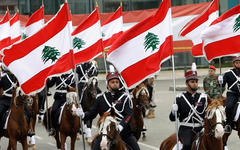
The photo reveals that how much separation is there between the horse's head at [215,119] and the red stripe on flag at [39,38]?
3.78m

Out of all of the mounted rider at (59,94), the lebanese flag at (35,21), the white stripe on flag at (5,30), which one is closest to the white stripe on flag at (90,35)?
the mounted rider at (59,94)

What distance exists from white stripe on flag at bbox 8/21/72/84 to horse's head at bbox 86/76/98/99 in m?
5.13

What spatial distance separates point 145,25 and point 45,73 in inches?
93.9

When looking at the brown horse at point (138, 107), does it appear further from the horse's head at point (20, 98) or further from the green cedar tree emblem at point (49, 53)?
the green cedar tree emblem at point (49, 53)

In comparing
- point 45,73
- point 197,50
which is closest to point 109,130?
point 45,73

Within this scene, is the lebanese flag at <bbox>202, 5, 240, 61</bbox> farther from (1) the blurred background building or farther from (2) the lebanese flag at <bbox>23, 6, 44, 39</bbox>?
(1) the blurred background building

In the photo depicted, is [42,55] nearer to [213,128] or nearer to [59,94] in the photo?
[59,94]

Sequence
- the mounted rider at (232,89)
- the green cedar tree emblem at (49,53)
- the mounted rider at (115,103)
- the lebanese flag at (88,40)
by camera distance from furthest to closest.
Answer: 1. the lebanese flag at (88,40)
2. the mounted rider at (232,89)
3. the green cedar tree emblem at (49,53)
4. the mounted rider at (115,103)

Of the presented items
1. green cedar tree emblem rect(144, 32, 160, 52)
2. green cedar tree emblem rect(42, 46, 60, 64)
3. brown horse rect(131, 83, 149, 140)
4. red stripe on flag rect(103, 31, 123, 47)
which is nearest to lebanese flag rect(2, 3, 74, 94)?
green cedar tree emblem rect(42, 46, 60, 64)

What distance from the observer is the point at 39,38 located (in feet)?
37.1

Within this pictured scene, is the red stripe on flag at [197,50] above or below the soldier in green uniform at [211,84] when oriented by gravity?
above

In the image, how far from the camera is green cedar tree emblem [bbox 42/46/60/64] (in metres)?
11.3

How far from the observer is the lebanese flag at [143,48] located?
10.5 meters

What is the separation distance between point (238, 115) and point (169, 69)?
29.3m
